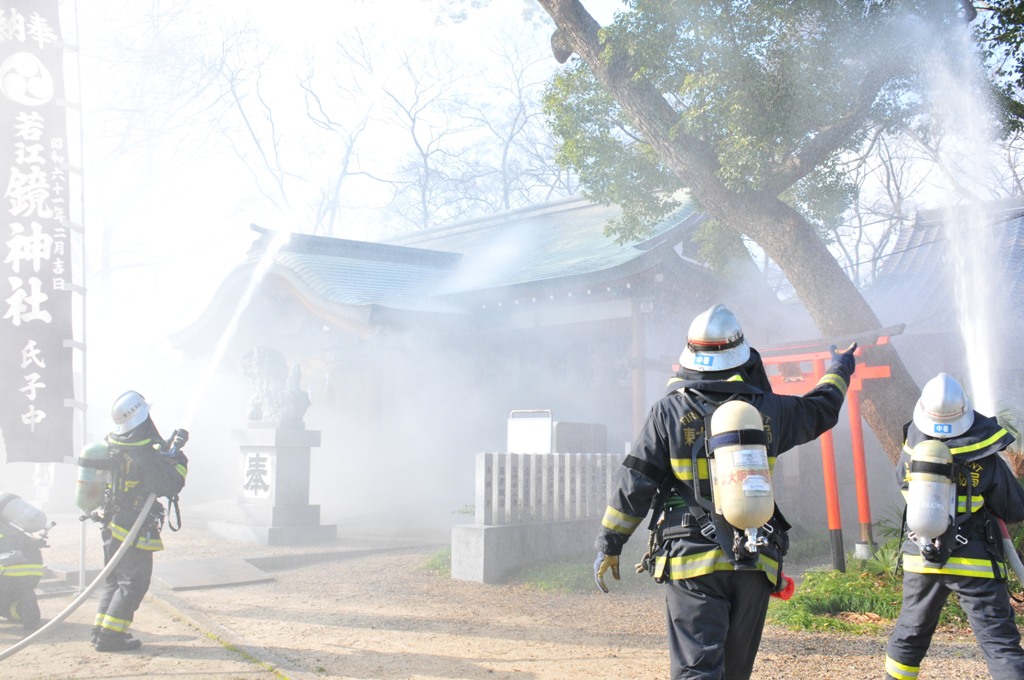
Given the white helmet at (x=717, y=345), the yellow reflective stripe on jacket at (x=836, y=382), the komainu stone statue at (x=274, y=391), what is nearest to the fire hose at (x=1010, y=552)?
the yellow reflective stripe on jacket at (x=836, y=382)

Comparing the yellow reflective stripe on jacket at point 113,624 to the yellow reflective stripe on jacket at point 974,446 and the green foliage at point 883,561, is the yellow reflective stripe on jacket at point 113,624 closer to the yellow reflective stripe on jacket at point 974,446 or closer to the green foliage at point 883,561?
the yellow reflective stripe on jacket at point 974,446

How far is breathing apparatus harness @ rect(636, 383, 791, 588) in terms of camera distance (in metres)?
2.82

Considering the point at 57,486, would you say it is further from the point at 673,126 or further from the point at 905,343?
the point at 905,343

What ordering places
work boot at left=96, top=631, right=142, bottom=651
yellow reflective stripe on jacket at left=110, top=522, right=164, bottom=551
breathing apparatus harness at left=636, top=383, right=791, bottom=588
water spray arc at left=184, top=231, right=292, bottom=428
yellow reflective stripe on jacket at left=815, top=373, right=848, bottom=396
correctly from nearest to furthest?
breathing apparatus harness at left=636, top=383, right=791, bottom=588 < yellow reflective stripe on jacket at left=815, top=373, right=848, bottom=396 < work boot at left=96, top=631, right=142, bottom=651 < yellow reflective stripe on jacket at left=110, top=522, right=164, bottom=551 < water spray arc at left=184, top=231, right=292, bottom=428

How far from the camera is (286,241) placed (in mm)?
15414

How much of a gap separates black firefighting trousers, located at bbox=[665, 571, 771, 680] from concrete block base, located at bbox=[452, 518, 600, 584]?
491 cm

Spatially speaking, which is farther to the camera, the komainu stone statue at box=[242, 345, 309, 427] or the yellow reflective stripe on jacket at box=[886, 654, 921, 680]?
the komainu stone statue at box=[242, 345, 309, 427]

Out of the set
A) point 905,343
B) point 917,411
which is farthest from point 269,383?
point 905,343

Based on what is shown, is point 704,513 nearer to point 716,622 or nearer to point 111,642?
point 716,622

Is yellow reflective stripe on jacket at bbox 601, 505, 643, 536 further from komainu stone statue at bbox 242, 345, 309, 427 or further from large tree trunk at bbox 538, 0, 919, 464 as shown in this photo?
komainu stone statue at bbox 242, 345, 309, 427

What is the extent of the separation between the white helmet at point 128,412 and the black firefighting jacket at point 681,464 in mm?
3787

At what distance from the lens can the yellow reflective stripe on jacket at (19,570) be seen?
18.4 feet

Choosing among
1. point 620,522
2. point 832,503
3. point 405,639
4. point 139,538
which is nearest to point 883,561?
point 832,503

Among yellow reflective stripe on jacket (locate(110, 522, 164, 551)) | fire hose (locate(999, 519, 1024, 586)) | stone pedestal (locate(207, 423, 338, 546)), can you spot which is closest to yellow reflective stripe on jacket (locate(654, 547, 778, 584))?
fire hose (locate(999, 519, 1024, 586))
